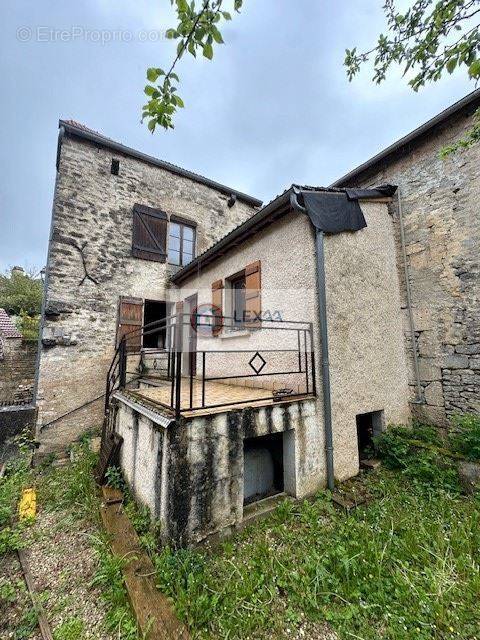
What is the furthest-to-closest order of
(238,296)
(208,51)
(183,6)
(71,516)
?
(238,296)
(71,516)
(208,51)
(183,6)

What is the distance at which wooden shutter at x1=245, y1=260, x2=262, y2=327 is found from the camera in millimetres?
5289

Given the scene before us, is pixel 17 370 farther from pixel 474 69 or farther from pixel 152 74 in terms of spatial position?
pixel 474 69

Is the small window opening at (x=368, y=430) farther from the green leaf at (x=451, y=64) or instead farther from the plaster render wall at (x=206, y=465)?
the green leaf at (x=451, y=64)

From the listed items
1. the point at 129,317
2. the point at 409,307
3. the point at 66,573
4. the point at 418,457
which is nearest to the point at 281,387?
the point at 418,457

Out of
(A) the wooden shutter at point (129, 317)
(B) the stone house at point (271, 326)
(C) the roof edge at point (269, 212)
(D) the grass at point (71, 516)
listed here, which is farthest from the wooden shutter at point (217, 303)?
(D) the grass at point (71, 516)

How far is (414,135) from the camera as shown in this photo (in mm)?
5352

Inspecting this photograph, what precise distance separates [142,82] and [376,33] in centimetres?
281

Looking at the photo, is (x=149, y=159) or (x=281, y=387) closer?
(x=281, y=387)

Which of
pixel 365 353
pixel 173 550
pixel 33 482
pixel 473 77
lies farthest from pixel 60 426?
pixel 473 77

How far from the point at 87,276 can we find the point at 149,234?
2378 millimetres

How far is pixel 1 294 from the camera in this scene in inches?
615

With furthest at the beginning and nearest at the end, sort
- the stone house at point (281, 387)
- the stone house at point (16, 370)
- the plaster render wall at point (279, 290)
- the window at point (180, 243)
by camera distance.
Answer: the window at point (180, 243)
the stone house at point (16, 370)
the plaster render wall at point (279, 290)
the stone house at point (281, 387)

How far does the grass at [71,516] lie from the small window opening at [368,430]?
13.4 feet

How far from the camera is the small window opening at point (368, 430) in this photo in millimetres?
4809
